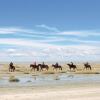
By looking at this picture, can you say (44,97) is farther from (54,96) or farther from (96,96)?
(96,96)

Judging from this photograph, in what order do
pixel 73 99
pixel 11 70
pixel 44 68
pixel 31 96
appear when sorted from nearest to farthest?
1. pixel 73 99
2. pixel 31 96
3. pixel 11 70
4. pixel 44 68

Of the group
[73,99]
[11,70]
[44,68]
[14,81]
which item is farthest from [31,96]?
[44,68]

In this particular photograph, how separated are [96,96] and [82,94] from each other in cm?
129

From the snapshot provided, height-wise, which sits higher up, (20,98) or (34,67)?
(34,67)

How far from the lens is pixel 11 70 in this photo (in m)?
54.3

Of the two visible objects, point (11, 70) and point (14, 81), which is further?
point (11, 70)

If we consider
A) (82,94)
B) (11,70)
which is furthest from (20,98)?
(11,70)

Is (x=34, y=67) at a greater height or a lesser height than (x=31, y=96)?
greater

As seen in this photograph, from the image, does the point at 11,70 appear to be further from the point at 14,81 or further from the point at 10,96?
the point at 10,96

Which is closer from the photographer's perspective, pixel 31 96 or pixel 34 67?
pixel 31 96

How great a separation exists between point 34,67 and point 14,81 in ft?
83.1

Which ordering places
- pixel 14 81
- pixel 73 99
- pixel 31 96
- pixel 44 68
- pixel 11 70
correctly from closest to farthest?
pixel 73 99, pixel 31 96, pixel 14 81, pixel 11 70, pixel 44 68

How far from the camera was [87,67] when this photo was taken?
207ft

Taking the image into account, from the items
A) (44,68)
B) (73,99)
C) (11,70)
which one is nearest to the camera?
(73,99)
